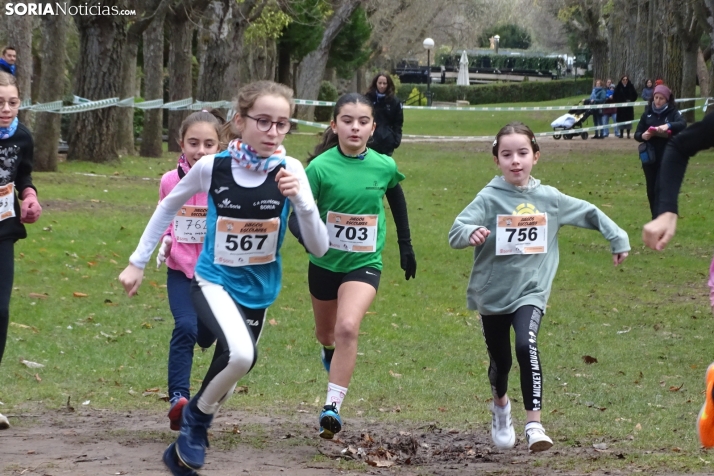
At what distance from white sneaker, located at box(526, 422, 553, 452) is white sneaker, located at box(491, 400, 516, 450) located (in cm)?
55

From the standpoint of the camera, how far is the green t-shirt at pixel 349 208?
21.9 ft

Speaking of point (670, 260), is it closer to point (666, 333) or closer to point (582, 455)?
point (666, 333)

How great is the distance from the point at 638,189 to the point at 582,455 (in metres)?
17.9

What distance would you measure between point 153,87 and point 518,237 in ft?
78.9

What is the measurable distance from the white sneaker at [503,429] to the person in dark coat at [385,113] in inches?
419

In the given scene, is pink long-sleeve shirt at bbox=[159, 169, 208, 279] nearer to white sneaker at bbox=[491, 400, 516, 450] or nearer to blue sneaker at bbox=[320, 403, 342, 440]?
blue sneaker at bbox=[320, 403, 342, 440]

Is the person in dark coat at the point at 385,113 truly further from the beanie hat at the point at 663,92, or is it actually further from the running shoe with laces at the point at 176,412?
the running shoe with laces at the point at 176,412

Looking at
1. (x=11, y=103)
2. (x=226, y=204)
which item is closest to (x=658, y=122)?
(x=11, y=103)

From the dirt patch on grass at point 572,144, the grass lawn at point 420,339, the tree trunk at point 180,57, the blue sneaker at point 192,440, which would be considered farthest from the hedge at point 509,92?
the blue sneaker at point 192,440

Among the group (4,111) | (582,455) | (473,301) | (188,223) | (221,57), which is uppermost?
(221,57)

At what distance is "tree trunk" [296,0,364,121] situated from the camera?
151 ft

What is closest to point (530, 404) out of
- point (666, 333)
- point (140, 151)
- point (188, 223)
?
point (188, 223)

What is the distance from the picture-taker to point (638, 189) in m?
23.4
